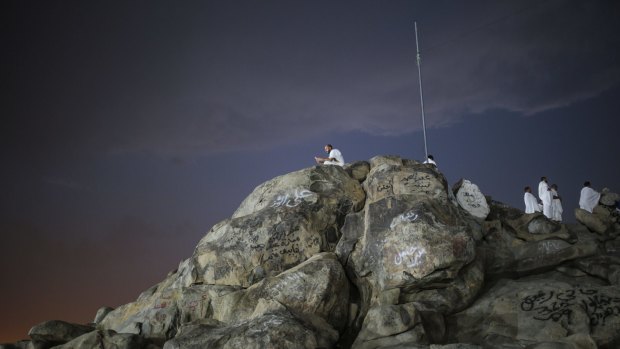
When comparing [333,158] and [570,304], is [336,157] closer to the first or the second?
[333,158]

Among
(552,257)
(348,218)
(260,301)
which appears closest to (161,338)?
(260,301)

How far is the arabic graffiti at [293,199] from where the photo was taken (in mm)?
17484

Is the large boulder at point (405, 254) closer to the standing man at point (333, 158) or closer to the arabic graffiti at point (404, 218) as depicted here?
the arabic graffiti at point (404, 218)

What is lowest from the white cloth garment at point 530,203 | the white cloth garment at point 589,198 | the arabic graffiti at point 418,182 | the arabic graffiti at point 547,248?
the arabic graffiti at point 547,248

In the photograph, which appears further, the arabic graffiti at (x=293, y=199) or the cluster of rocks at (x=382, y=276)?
the arabic graffiti at (x=293, y=199)

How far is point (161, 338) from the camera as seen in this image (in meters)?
15.8

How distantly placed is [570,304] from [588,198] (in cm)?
970

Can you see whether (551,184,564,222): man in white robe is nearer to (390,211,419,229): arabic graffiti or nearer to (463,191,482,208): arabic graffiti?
(463,191,482,208): arabic graffiti

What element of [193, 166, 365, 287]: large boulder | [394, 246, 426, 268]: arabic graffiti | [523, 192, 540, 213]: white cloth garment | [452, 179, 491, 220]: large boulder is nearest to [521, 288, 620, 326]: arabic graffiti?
[394, 246, 426, 268]: arabic graffiti

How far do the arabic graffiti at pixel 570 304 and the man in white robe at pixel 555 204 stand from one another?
1159 cm

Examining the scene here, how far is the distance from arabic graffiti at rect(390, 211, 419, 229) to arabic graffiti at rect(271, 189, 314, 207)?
4.01 m

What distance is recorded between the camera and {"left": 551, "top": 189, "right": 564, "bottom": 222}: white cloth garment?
23.9 metres

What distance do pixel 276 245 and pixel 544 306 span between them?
330 inches

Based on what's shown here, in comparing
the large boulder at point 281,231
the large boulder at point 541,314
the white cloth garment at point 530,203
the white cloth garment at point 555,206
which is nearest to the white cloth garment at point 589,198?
the white cloth garment at point 555,206
